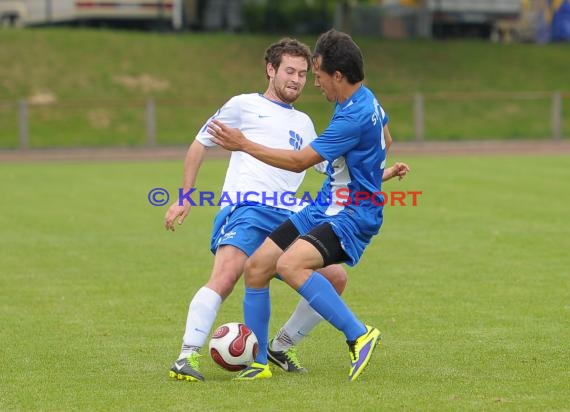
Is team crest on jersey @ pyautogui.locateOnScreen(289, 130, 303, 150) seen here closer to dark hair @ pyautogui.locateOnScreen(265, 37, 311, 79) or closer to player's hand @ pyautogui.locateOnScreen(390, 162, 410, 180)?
dark hair @ pyautogui.locateOnScreen(265, 37, 311, 79)

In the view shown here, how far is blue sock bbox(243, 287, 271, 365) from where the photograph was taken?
7234mm

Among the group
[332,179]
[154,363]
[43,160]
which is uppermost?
[332,179]

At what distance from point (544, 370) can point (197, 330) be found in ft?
6.95

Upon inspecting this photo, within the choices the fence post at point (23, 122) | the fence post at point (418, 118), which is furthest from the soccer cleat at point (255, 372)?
the fence post at point (418, 118)

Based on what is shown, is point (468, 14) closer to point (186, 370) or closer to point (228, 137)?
point (228, 137)

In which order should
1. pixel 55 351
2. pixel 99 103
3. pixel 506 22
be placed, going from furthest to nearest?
pixel 506 22 → pixel 99 103 → pixel 55 351

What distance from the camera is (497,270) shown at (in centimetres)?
1153

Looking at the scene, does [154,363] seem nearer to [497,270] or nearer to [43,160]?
[497,270]

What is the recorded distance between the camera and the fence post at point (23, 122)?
32.0 meters

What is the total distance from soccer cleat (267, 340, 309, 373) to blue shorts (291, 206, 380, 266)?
0.80 meters

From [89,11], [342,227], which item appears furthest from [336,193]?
[89,11]

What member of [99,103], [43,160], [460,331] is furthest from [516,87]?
[460,331]

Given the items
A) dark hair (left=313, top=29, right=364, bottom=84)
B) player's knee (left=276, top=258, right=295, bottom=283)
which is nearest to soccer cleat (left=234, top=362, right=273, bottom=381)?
player's knee (left=276, top=258, right=295, bottom=283)

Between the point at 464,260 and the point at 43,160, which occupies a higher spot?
the point at 464,260
